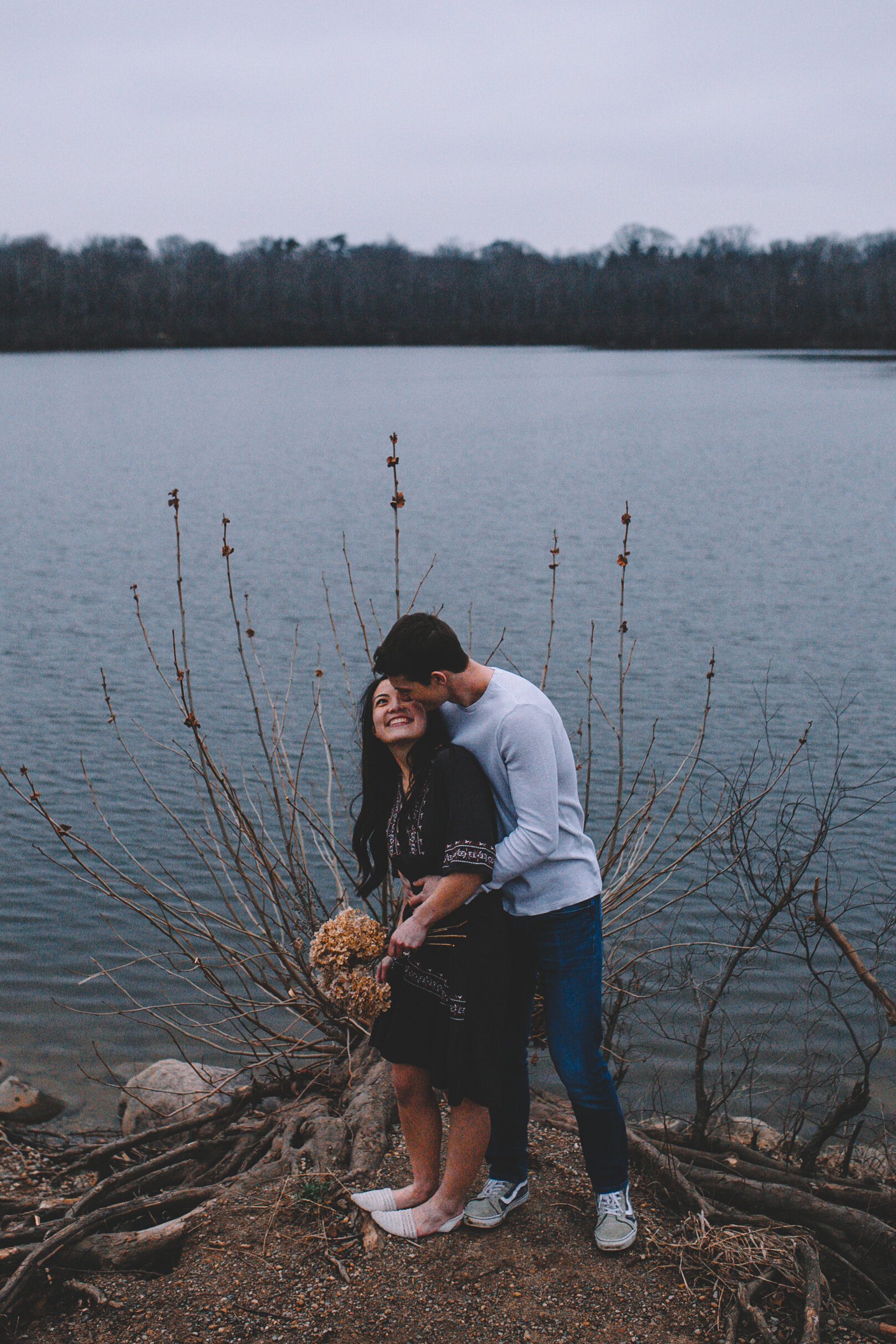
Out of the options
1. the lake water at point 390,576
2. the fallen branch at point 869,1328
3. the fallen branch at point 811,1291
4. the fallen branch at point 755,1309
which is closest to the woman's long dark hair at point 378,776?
the fallen branch at point 755,1309

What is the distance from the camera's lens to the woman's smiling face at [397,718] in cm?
336

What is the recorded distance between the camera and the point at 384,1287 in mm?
3471

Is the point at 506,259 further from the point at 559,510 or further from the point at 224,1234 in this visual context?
the point at 224,1234

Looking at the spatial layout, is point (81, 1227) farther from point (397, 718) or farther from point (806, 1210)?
point (806, 1210)

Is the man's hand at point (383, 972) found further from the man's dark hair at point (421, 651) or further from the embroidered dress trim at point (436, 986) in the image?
the man's dark hair at point (421, 651)

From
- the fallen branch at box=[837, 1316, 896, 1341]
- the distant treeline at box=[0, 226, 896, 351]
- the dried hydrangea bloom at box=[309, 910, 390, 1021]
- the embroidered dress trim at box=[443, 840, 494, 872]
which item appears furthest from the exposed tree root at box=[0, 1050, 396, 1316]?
the distant treeline at box=[0, 226, 896, 351]

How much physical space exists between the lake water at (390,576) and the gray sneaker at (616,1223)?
3484 mm

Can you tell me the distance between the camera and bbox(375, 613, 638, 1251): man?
10.7ft

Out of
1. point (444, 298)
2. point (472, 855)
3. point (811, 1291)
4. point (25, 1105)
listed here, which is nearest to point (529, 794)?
point (472, 855)

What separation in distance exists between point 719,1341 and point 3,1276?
6.93 ft

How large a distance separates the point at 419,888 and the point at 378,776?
357mm

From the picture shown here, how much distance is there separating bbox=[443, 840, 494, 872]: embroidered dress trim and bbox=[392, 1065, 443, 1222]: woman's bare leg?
0.73m

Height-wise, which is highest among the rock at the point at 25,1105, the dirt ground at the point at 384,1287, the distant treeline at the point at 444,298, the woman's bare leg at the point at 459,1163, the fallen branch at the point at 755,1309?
the distant treeline at the point at 444,298

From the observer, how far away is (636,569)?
19.7m
